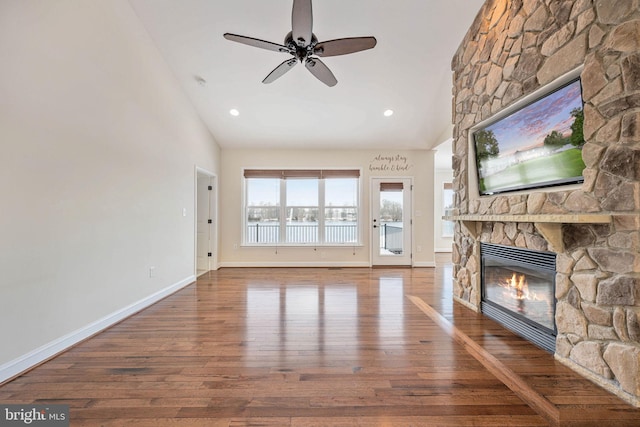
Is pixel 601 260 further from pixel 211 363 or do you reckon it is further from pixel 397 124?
pixel 397 124

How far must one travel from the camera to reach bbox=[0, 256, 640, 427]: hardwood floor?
1.57 m

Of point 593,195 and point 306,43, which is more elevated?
point 306,43

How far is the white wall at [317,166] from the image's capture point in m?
5.93

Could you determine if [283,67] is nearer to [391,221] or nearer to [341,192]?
[341,192]

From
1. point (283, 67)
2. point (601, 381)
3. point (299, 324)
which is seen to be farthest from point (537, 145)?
point (299, 324)

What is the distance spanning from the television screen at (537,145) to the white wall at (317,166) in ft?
9.64

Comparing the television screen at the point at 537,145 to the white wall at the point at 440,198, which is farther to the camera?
the white wall at the point at 440,198

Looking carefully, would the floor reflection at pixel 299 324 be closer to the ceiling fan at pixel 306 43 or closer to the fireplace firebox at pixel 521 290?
the fireplace firebox at pixel 521 290

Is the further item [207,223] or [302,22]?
[207,223]

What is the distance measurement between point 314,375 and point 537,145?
2588 millimetres

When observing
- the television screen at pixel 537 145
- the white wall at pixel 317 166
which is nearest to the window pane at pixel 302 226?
the white wall at pixel 317 166

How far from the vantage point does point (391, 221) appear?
6.01 m

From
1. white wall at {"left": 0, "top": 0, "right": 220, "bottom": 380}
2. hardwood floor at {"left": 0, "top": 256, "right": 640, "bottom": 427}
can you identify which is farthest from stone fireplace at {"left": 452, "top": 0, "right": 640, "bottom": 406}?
white wall at {"left": 0, "top": 0, "right": 220, "bottom": 380}

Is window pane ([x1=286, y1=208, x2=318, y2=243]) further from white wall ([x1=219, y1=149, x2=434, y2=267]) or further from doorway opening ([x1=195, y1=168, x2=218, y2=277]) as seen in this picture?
doorway opening ([x1=195, y1=168, x2=218, y2=277])
